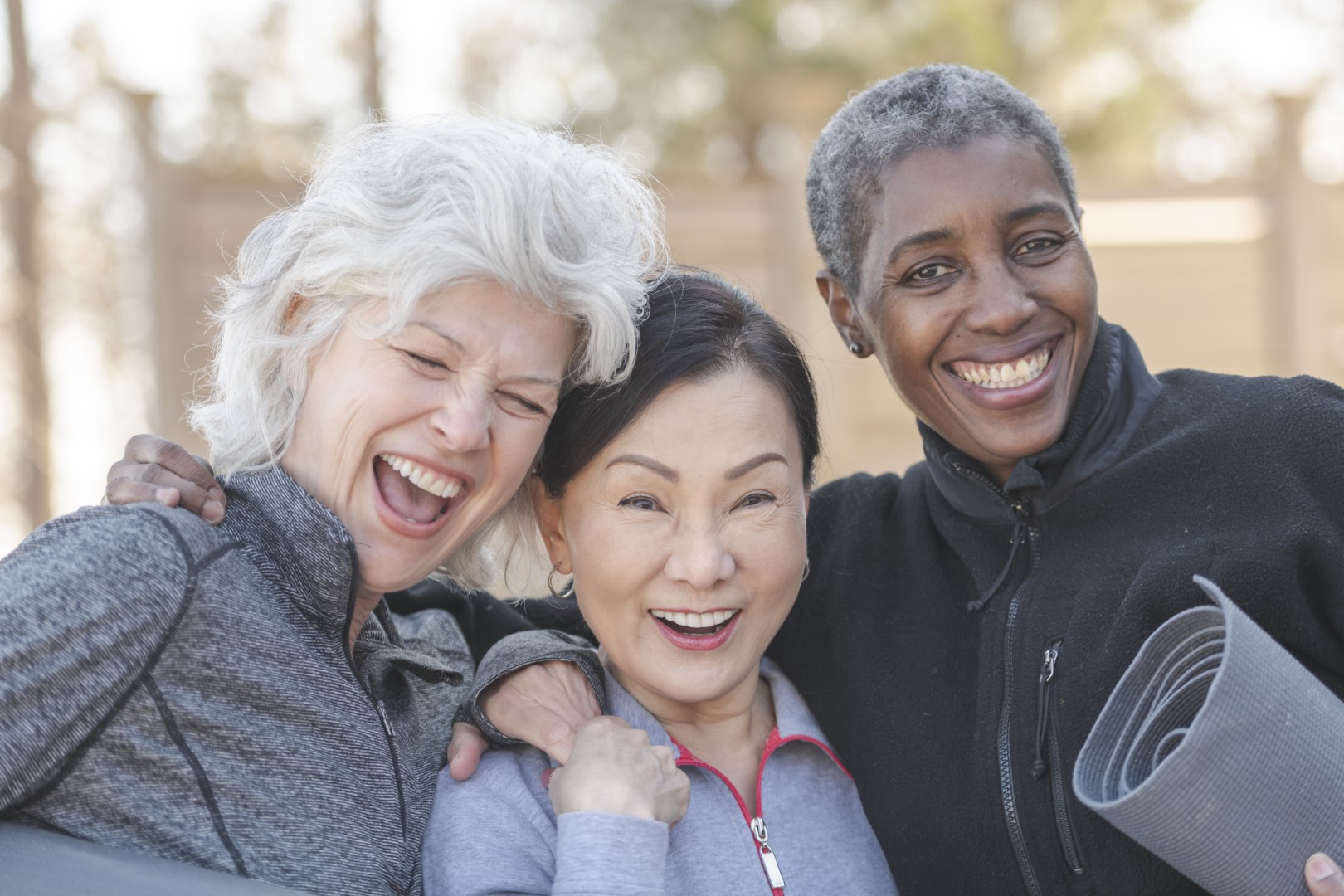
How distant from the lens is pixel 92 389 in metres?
10.3

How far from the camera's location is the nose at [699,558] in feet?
6.41

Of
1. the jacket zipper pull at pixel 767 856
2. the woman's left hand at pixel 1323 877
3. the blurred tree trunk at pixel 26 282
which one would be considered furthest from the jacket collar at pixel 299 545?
the blurred tree trunk at pixel 26 282

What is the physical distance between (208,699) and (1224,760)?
1282mm

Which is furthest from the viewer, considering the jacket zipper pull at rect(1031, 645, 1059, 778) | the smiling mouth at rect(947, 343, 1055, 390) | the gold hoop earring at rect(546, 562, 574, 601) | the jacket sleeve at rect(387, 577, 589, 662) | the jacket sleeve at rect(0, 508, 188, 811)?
the jacket sleeve at rect(387, 577, 589, 662)

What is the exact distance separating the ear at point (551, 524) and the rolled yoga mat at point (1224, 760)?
91 centimetres

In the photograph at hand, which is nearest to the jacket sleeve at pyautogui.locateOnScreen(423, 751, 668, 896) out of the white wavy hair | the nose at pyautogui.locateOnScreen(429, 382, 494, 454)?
the nose at pyautogui.locateOnScreen(429, 382, 494, 454)

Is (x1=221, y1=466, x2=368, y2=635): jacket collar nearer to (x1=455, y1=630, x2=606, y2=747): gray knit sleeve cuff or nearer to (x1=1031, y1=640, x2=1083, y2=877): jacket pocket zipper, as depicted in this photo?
(x1=455, y1=630, x2=606, y2=747): gray knit sleeve cuff

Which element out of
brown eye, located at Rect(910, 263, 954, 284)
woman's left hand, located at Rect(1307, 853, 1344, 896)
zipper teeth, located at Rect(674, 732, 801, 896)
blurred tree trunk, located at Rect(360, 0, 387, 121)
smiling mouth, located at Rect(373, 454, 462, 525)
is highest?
blurred tree trunk, located at Rect(360, 0, 387, 121)

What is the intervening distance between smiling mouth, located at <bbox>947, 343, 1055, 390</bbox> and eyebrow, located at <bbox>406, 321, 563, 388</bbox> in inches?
29.8

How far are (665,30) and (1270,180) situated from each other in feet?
16.7

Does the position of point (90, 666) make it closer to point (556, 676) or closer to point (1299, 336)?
point (556, 676)

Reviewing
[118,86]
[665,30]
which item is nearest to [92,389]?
[118,86]

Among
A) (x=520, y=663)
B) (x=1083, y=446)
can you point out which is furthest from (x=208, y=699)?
(x=1083, y=446)

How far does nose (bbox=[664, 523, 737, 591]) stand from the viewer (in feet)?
6.41
